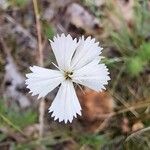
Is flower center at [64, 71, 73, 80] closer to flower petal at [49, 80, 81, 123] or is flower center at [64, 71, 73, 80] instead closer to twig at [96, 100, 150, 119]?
flower petal at [49, 80, 81, 123]

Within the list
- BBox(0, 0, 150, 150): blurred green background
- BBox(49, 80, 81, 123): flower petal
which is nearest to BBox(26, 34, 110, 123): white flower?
BBox(49, 80, 81, 123): flower petal

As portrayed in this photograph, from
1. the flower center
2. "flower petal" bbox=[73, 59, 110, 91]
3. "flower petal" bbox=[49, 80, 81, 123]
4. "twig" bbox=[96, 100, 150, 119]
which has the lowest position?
"flower petal" bbox=[49, 80, 81, 123]

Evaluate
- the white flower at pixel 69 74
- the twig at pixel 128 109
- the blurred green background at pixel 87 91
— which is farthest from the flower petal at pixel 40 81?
the twig at pixel 128 109

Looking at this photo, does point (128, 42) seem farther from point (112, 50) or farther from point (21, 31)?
point (21, 31)

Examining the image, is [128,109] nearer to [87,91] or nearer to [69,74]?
[87,91]

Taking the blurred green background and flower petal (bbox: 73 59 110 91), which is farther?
the blurred green background

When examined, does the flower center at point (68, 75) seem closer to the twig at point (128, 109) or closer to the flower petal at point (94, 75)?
the flower petal at point (94, 75)

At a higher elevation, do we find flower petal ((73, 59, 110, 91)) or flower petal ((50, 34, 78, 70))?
flower petal ((50, 34, 78, 70))
